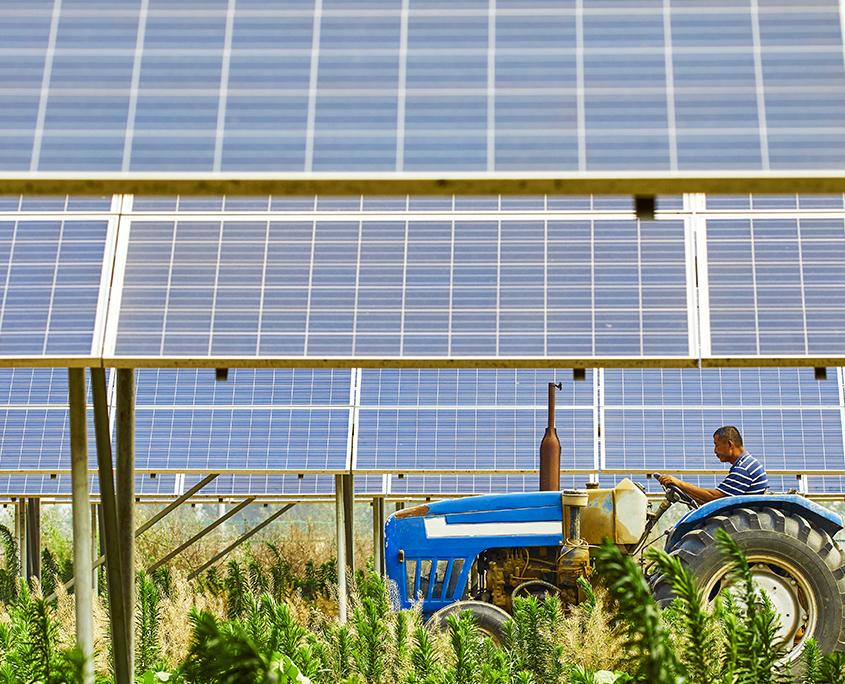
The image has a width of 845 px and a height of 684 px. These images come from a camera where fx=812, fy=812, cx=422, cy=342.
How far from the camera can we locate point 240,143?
274 centimetres

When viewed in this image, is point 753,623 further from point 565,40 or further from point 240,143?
point 240,143

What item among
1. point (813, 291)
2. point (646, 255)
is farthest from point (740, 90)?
point (813, 291)

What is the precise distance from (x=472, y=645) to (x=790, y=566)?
3164 mm

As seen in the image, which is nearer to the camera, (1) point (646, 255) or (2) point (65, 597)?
(1) point (646, 255)

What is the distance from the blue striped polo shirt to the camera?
26.0 ft

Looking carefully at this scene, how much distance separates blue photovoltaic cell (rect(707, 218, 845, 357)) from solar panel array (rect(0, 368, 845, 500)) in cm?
782

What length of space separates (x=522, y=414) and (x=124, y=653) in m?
10.0

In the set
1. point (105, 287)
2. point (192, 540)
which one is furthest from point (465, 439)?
point (105, 287)

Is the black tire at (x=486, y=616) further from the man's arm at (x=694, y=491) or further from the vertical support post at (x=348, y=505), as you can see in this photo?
the vertical support post at (x=348, y=505)

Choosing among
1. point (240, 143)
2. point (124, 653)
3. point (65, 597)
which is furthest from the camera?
point (65, 597)

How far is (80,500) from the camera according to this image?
4559 mm

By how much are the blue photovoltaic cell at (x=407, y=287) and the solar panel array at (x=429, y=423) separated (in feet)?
24.5

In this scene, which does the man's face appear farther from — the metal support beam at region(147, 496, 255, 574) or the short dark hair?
the metal support beam at region(147, 496, 255, 574)

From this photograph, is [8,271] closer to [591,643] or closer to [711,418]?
[591,643]
